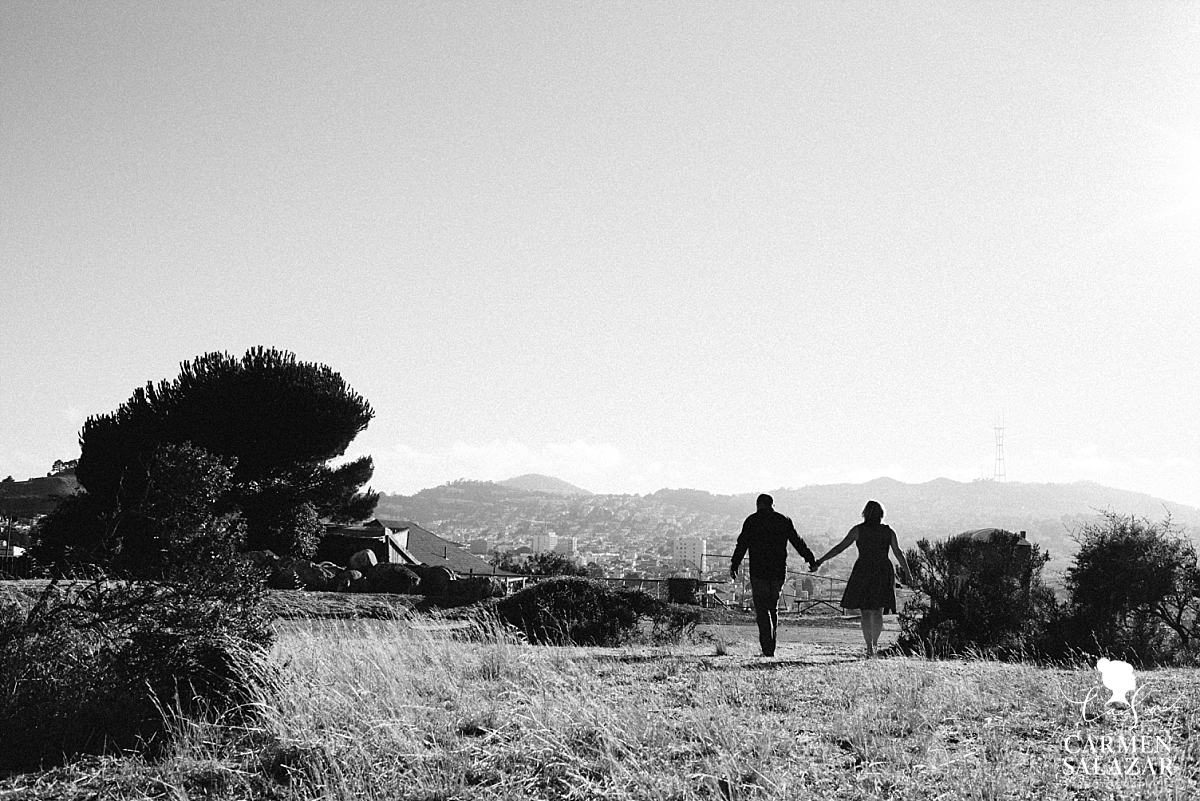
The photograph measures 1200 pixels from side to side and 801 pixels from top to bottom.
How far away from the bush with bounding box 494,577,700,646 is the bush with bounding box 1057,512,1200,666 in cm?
566

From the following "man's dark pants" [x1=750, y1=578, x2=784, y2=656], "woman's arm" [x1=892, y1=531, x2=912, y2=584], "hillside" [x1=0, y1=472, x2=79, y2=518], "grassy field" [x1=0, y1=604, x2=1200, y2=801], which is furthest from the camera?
"hillside" [x1=0, y1=472, x2=79, y2=518]

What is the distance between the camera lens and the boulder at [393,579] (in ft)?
71.5

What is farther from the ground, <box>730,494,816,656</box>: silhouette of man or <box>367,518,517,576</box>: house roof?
<box>730,494,816,656</box>: silhouette of man

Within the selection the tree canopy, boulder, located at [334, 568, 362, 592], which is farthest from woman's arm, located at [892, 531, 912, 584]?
the tree canopy

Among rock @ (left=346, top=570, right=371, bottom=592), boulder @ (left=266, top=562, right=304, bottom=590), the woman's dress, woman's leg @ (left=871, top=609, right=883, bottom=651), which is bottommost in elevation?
rock @ (left=346, top=570, right=371, bottom=592)

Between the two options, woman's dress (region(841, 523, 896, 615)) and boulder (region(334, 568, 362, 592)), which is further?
boulder (region(334, 568, 362, 592))

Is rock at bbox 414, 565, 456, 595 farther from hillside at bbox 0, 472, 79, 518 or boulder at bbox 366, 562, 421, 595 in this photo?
hillside at bbox 0, 472, 79, 518

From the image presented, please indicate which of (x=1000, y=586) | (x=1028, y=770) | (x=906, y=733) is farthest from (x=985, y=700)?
(x=1000, y=586)

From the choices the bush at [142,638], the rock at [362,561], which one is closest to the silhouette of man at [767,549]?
the bush at [142,638]

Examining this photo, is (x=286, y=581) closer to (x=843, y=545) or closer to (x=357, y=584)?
(x=357, y=584)

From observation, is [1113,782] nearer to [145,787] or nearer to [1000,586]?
[145,787]

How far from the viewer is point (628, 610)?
46.3 feet

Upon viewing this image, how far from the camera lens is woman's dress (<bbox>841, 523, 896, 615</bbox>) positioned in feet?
34.9

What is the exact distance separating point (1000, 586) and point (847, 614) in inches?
287
